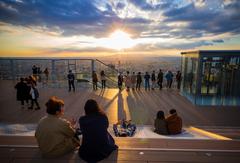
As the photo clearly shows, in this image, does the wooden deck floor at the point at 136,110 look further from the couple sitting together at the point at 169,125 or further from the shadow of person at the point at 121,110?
the couple sitting together at the point at 169,125

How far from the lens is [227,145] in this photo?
10.9 ft

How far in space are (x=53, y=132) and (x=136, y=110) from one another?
16.3ft

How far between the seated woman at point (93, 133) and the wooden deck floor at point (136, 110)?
347 centimetres

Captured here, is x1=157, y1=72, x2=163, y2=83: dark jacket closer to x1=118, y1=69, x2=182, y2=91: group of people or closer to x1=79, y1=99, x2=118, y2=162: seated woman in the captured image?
x1=118, y1=69, x2=182, y2=91: group of people

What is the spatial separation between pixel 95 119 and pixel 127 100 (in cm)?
639

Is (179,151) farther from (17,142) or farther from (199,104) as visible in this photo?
(199,104)

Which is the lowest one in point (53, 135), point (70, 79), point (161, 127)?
point (161, 127)

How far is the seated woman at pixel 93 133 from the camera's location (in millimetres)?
2684

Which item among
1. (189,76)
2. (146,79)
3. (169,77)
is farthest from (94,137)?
(169,77)

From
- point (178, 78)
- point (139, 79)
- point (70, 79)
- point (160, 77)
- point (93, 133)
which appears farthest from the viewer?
point (178, 78)

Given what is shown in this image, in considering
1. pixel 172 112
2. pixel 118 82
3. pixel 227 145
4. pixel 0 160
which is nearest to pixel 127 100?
pixel 118 82

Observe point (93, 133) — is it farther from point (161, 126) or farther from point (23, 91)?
point (23, 91)

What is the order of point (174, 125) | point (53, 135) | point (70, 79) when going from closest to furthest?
point (53, 135) < point (174, 125) < point (70, 79)

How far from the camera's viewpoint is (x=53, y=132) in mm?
2781
